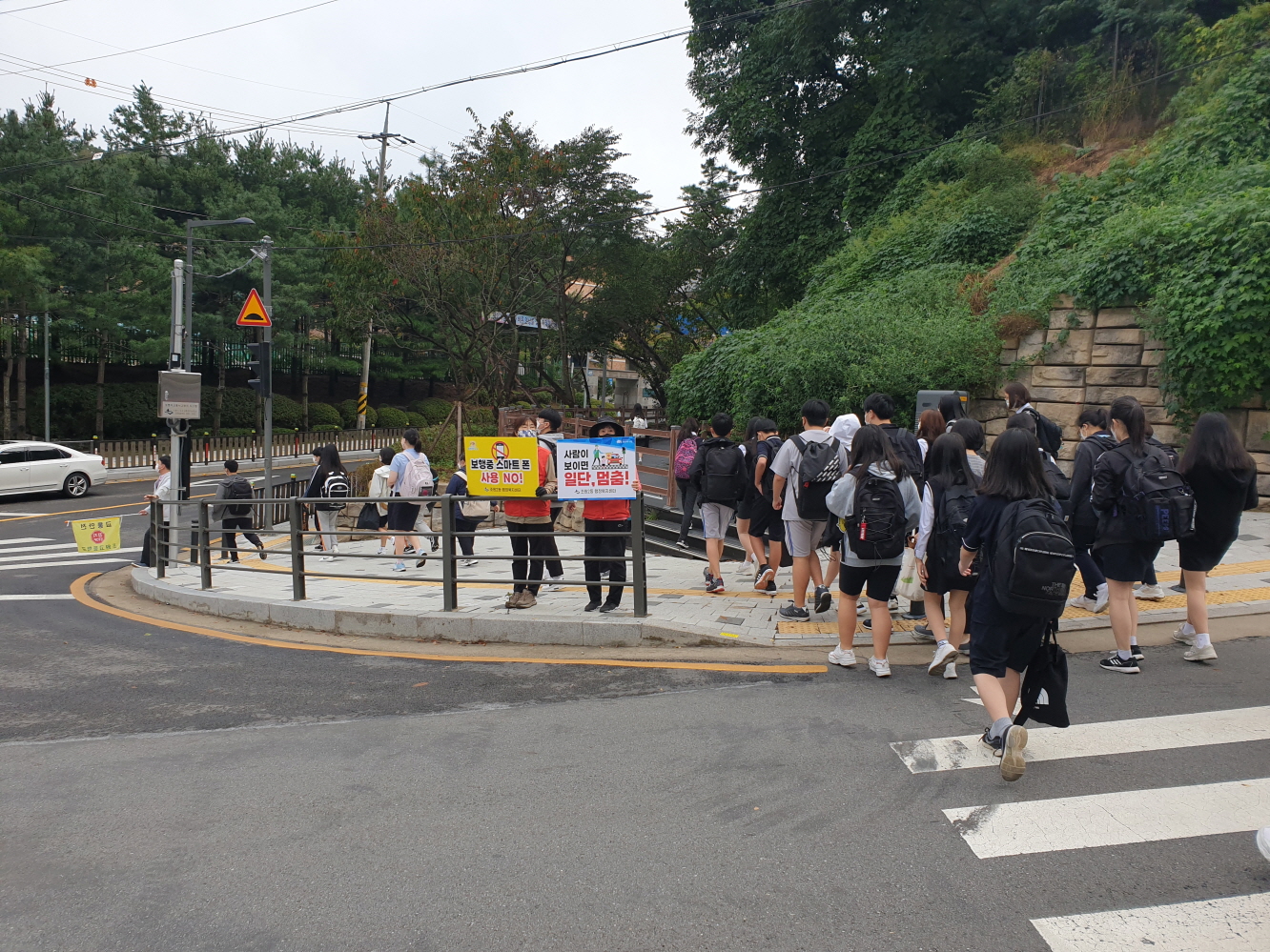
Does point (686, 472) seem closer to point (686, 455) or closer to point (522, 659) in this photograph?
point (686, 455)

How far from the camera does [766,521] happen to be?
885cm

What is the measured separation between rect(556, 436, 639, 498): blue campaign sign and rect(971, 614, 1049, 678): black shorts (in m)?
3.69

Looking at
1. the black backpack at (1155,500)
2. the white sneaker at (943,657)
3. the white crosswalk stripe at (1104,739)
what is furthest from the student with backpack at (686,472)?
the white crosswalk stripe at (1104,739)

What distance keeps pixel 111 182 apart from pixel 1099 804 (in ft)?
116

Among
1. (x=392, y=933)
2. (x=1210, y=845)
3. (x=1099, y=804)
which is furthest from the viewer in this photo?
(x=1099, y=804)

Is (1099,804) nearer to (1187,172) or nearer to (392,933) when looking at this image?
(392,933)

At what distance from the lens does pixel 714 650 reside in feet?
22.1

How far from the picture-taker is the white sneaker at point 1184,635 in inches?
244

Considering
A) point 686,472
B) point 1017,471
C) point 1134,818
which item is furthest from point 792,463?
point 686,472

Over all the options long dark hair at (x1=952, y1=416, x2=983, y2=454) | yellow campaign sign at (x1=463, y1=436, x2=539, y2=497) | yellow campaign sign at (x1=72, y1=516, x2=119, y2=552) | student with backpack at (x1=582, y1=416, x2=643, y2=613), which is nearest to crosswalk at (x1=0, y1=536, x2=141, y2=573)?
yellow campaign sign at (x1=72, y1=516, x2=119, y2=552)

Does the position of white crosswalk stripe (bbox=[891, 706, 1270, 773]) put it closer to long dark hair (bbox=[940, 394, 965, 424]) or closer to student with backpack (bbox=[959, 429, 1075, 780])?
student with backpack (bbox=[959, 429, 1075, 780])

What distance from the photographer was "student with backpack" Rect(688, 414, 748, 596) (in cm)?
866

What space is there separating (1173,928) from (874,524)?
9.64 ft

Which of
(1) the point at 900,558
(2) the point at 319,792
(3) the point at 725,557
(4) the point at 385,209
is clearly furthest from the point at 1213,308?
(4) the point at 385,209
